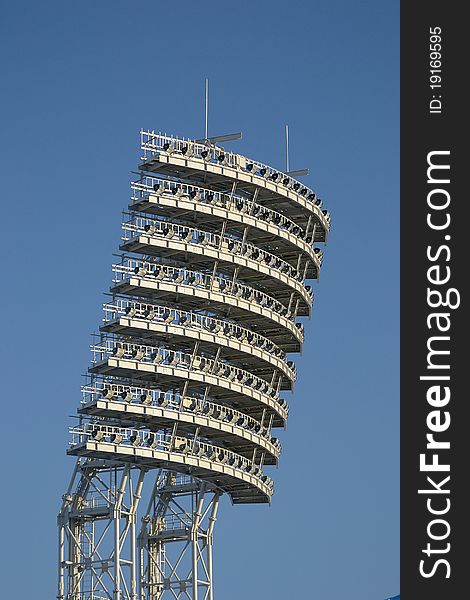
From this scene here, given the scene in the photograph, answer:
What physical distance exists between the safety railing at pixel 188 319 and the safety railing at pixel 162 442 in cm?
828

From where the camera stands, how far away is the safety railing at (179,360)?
130625 mm

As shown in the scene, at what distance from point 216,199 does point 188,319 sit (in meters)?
9.77

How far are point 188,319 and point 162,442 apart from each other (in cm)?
977

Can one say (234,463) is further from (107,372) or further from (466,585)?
(466,585)

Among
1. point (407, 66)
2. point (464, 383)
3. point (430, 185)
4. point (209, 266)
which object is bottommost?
point (464, 383)

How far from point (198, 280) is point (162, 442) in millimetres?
13075

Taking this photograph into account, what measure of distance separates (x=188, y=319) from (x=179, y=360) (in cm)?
322

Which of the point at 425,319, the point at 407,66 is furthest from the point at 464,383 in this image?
the point at 407,66

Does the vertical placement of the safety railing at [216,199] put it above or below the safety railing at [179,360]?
above

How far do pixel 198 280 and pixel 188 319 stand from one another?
3306mm

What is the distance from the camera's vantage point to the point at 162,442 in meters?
130

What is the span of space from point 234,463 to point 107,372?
12.6 m

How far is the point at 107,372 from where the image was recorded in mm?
131000

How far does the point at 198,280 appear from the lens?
442ft
